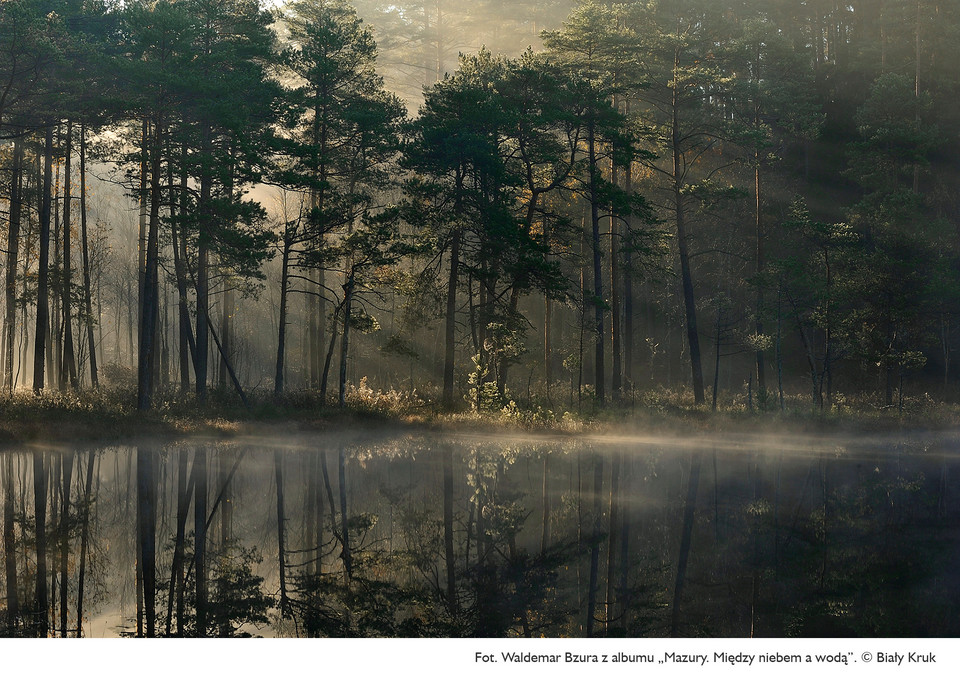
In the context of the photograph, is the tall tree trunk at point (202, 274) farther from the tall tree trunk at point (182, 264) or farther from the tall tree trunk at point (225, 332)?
the tall tree trunk at point (225, 332)

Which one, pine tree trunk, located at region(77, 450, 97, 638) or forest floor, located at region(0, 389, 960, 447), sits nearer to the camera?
pine tree trunk, located at region(77, 450, 97, 638)

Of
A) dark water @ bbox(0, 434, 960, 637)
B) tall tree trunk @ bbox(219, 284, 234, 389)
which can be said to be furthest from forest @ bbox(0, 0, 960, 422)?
dark water @ bbox(0, 434, 960, 637)

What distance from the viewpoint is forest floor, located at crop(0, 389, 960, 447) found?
20.0m

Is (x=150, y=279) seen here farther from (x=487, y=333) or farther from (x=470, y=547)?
(x=470, y=547)

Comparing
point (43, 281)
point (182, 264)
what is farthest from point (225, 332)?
point (43, 281)

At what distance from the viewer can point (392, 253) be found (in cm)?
2697

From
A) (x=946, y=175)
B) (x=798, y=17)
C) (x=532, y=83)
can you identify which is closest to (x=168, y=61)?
(x=532, y=83)

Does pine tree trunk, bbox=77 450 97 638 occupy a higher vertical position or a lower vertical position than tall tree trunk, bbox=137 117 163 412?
lower

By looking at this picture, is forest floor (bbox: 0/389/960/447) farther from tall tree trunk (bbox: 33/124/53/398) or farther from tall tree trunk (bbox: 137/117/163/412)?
tall tree trunk (bbox: 33/124/53/398)

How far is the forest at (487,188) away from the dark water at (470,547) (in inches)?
418

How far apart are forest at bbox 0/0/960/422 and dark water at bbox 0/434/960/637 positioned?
10609 mm

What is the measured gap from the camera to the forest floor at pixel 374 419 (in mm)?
20016

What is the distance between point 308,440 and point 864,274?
69.1 feet

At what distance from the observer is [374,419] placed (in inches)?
952
